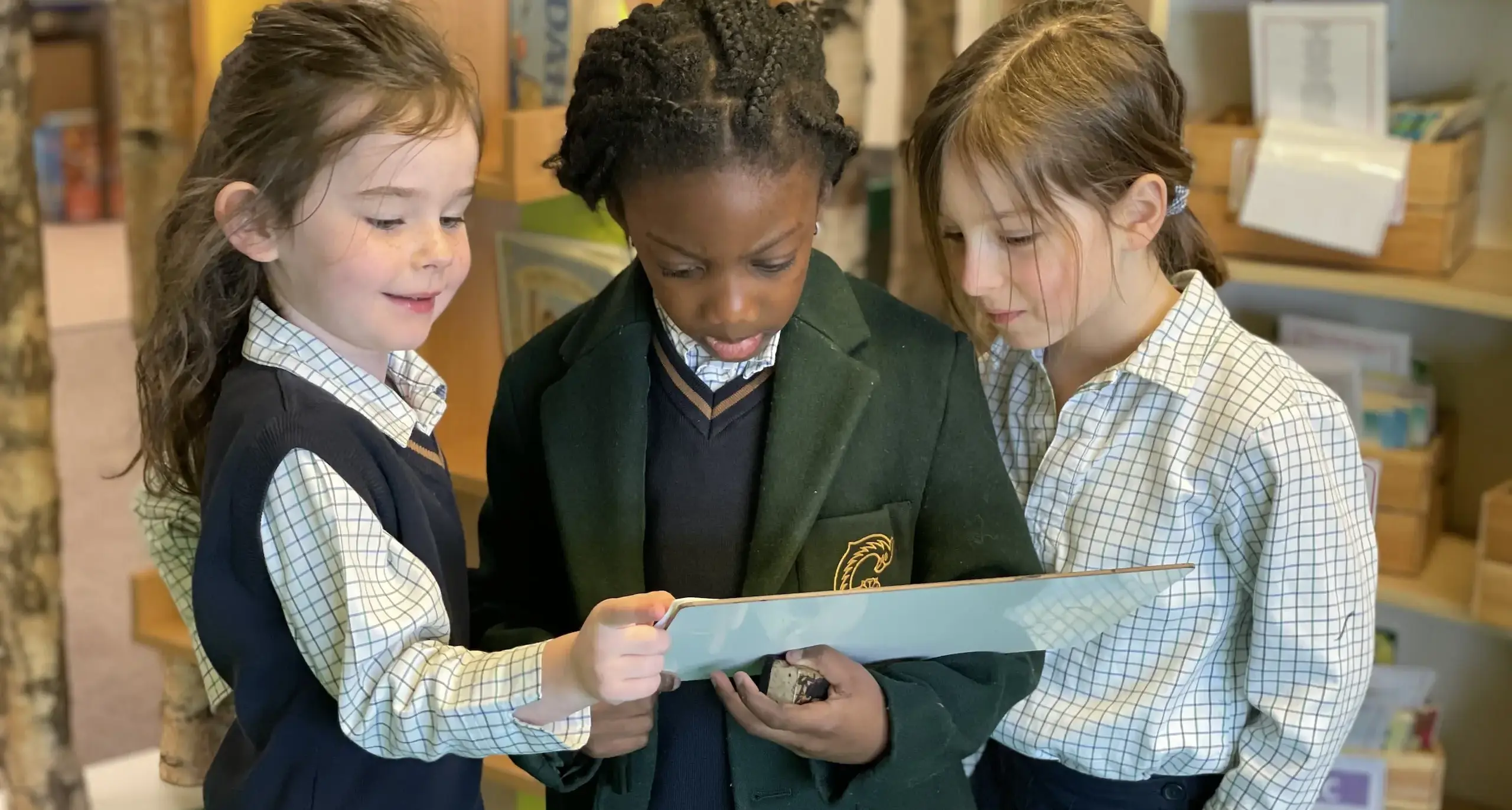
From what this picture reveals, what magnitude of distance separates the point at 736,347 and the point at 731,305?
61mm

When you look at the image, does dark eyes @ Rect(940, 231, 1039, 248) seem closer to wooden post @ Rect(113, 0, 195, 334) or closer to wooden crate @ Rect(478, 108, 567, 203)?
wooden crate @ Rect(478, 108, 567, 203)

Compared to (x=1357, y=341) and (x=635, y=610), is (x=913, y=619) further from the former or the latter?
(x=1357, y=341)

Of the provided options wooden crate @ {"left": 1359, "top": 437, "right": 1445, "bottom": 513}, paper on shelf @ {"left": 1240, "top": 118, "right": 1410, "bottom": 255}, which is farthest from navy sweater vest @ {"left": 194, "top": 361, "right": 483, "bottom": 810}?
wooden crate @ {"left": 1359, "top": 437, "right": 1445, "bottom": 513}

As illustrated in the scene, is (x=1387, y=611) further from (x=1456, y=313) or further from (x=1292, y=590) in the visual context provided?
(x=1292, y=590)

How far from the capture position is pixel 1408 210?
1.83 m

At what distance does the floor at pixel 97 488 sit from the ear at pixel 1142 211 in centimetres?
109

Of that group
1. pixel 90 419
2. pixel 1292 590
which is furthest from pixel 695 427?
pixel 90 419

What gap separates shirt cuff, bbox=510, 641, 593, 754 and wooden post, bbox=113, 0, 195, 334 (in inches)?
43.5

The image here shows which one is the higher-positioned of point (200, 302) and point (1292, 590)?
point (200, 302)

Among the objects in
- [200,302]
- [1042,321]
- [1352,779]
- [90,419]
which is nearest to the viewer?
[200,302]

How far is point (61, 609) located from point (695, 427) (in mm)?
1272

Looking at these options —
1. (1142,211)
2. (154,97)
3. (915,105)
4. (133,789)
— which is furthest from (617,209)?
(133,789)

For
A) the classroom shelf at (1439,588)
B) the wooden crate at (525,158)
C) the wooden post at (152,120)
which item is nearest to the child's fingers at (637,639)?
the wooden crate at (525,158)

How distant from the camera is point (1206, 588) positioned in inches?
50.3
